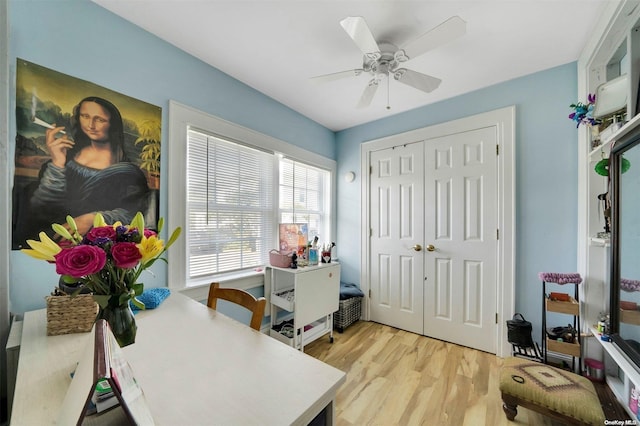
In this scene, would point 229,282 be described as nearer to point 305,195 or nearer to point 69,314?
point 69,314

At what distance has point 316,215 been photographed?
3193mm

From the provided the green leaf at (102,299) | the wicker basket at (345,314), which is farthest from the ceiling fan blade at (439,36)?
the wicker basket at (345,314)

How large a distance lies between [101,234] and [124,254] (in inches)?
4.8

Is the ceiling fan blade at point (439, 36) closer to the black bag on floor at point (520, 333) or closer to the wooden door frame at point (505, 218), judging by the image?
the wooden door frame at point (505, 218)

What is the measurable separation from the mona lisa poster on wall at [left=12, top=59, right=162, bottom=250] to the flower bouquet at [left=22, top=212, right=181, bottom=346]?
91cm

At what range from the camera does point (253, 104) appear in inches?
91.2

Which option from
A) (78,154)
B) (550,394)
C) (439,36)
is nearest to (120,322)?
(78,154)

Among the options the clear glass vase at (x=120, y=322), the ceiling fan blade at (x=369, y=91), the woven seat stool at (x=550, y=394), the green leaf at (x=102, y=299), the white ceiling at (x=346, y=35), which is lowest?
the woven seat stool at (x=550, y=394)

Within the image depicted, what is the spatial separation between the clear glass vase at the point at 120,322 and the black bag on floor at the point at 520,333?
2574 mm

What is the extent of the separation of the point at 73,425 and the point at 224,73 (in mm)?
→ 2337

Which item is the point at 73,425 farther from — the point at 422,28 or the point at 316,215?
the point at 316,215

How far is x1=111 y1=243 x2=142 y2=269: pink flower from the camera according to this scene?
0.62 meters

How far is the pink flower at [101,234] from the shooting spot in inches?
25.6

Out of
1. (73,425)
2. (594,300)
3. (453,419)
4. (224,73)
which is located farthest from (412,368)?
(224,73)
